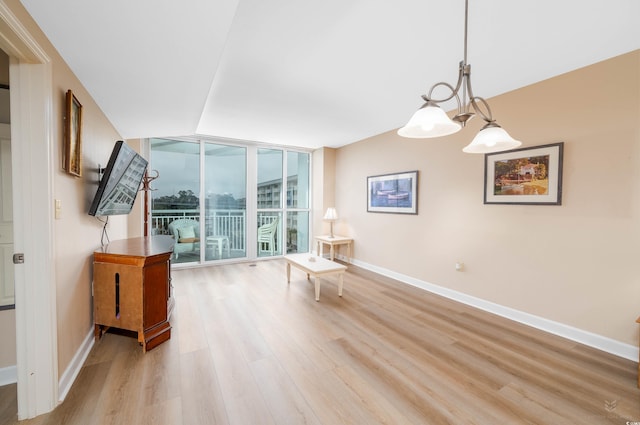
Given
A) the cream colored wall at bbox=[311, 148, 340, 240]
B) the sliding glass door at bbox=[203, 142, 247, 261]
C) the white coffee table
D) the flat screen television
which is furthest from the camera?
the cream colored wall at bbox=[311, 148, 340, 240]

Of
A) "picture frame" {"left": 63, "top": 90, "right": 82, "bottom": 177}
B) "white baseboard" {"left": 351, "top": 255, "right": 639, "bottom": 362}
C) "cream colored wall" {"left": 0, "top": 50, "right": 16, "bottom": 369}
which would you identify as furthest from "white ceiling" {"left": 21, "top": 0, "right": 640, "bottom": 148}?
"white baseboard" {"left": 351, "top": 255, "right": 639, "bottom": 362}

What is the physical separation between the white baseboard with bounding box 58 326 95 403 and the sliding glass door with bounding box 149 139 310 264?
9.03ft

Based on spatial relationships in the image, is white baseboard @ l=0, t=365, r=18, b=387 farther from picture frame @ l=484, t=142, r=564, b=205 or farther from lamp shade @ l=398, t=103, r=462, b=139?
picture frame @ l=484, t=142, r=564, b=205

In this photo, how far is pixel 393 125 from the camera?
4055mm

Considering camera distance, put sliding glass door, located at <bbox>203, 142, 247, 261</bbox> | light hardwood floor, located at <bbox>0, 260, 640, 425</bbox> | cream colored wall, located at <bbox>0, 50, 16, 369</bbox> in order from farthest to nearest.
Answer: sliding glass door, located at <bbox>203, 142, 247, 261</bbox>
cream colored wall, located at <bbox>0, 50, 16, 369</bbox>
light hardwood floor, located at <bbox>0, 260, 640, 425</bbox>

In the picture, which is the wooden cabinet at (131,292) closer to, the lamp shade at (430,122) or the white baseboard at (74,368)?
the white baseboard at (74,368)

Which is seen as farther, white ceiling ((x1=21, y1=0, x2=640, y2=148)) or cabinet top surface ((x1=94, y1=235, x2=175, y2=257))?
cabinet top surface ((x1=94, y1=235, x2=175, y2=257))

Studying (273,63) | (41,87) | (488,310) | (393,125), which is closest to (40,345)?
(41,87)

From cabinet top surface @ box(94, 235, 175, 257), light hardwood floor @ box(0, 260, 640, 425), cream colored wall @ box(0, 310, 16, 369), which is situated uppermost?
cabinet top surface @ box(94, 235, 175, 257)

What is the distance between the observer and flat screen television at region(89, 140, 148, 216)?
2.08 metres

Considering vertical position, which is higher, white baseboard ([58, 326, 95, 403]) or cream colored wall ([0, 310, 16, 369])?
cream colored wall ([0, 310, 16, 369])

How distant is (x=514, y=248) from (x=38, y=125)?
158 inches

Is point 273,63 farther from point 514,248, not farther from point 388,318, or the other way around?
point 514,248

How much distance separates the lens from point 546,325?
255 centimetres
